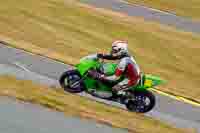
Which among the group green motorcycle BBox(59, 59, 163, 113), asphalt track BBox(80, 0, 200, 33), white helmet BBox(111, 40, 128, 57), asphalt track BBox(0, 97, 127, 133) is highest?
white helmet BBox(111, 40, 128, 57)

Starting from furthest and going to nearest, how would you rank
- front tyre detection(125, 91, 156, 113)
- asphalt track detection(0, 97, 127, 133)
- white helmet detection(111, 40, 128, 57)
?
1. front tyre detection(125, 91, 156, 113)
2. white helmet detection(111, 40, 128, 57)
3. asphalt track detection(0, 97, 127, 133)

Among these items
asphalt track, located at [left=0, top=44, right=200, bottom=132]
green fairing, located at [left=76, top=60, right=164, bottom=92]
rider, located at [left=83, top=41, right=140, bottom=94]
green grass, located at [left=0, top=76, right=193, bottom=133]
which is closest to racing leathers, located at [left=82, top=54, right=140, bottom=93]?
rider, located at [left=83, top=41, right=140, bottom=94]

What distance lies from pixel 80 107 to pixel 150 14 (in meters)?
19.0

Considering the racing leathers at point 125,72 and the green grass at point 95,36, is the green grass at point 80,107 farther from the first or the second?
the green grass at point 95,36

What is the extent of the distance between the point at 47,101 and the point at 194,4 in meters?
23.1

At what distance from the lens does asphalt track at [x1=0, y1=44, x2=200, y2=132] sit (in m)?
15.2

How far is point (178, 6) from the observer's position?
33.3 m

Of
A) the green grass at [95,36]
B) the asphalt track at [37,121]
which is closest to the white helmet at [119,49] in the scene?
the asphalt track at [37,121]

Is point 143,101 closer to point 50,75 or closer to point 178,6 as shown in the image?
point 50,75

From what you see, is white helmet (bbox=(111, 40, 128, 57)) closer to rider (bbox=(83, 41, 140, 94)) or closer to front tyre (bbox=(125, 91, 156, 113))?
rider (bbox=(83, 41, 140, 94))

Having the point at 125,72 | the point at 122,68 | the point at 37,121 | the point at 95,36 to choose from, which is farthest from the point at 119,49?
the point at 95,36

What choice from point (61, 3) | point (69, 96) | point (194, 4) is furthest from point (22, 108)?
point (194, 4)

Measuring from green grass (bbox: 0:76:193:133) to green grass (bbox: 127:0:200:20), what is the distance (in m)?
19.1

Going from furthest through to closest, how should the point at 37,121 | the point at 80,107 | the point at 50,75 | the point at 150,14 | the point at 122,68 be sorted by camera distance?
the point at 150,14
the point at 50,75
the point at 122,68
the point at 80,107
the point at 37,121
